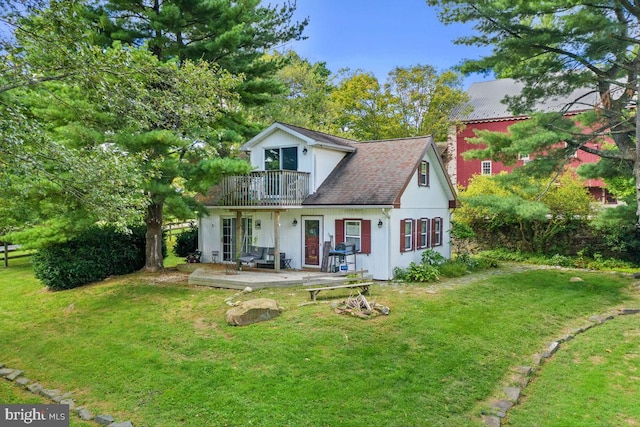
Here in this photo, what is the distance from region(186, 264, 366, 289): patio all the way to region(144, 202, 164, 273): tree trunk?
6.39 ft

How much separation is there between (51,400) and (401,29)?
24.8m

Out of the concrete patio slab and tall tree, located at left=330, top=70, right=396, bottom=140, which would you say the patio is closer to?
the concrete patio slab

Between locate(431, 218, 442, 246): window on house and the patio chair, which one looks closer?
the patio chair

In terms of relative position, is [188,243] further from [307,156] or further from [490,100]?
[490,100]

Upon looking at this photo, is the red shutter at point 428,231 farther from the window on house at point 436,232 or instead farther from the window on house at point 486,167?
the window on house at point 486,167

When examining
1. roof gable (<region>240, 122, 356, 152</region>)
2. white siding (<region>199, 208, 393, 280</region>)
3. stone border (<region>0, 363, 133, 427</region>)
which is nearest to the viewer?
stone border (<region>0, 363, 133, 427</region>)

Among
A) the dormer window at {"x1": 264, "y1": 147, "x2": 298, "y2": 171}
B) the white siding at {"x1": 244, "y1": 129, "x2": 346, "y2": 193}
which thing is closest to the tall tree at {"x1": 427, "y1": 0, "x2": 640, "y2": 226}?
the white siding at {"x1": 244, "y1": 129, "x2": 346, "y2": 193}

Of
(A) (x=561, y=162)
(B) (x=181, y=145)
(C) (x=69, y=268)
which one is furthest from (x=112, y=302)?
(A) (x=561, y=162)

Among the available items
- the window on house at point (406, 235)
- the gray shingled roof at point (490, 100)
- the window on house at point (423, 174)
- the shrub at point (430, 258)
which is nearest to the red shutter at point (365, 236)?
the window on house at point (406, 235)

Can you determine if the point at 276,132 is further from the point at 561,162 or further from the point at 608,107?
the point at 608,107

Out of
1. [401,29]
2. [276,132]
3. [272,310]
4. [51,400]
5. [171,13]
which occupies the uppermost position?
[401,29]

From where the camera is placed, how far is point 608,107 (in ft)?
46.0

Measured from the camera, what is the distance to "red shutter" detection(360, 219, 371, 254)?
1427cm

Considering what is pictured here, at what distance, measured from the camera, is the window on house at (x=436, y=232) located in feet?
57.6
